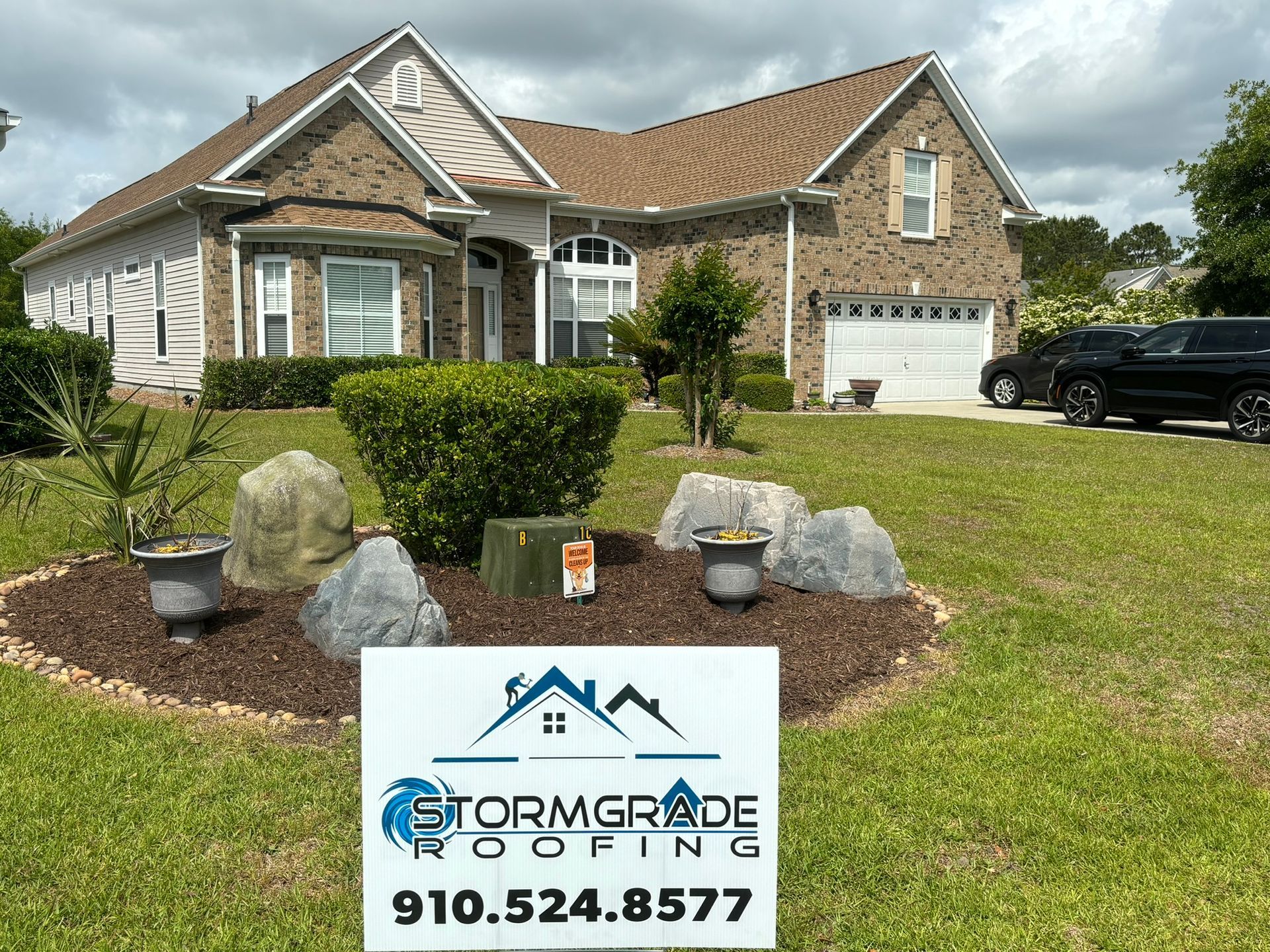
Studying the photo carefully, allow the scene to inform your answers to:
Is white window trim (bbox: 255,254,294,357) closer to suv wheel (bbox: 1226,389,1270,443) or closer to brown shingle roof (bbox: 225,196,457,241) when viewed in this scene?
brown shingle roof (bbox: 225,196,457,241)

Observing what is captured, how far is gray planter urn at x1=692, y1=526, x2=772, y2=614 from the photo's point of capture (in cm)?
585

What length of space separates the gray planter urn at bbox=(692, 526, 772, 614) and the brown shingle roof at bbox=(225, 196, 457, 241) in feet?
45.1

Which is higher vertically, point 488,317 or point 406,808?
point 488,317

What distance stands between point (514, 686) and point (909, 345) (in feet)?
76.4

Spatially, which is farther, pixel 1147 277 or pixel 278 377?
pixel 1147 277

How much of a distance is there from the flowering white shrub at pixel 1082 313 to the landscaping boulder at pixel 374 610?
2585cm

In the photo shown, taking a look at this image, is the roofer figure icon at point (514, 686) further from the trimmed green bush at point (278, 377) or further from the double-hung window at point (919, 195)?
the double-hung window at point (919, 195)

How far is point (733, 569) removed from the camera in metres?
5.91

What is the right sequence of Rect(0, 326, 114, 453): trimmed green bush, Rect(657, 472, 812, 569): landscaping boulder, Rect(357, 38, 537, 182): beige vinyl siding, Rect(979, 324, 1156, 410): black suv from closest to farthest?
Rect(657, 472, 812, 569): landscaping boulder
Rect(0, 326, 114, 453): trimmed green bush
Rect(979, 324, 1156, 410): black suv
Rect(357, 38, 537, 182): beige vinyl siding

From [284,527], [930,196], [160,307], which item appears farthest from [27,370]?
[930,196]

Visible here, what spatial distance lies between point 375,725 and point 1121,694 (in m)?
4.26

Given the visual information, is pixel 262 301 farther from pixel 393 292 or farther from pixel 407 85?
pixel 407 85

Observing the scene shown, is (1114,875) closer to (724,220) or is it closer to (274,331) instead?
(274,331)

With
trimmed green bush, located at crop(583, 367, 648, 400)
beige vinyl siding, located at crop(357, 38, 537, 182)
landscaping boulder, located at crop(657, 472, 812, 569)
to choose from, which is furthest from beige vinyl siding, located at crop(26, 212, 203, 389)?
landscaping boulder, located at crop(657, 472, 812, 569)
